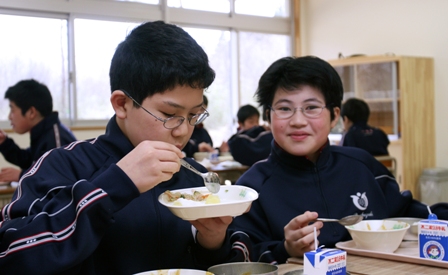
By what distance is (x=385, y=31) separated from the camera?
778 cm

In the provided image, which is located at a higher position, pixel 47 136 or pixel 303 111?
pixel 303 111

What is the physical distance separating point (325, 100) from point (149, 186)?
1.01 m

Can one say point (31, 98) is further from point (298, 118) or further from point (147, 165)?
point (147, 165)

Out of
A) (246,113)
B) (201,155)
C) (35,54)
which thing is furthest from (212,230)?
(35,54)

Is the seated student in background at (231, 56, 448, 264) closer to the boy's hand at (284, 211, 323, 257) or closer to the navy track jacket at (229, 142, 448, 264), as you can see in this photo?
the navy track jacket at (229, 142, 448, 264)

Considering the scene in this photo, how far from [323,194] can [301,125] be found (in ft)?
0.84

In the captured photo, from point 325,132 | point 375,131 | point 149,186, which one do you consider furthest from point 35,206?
point 375,131

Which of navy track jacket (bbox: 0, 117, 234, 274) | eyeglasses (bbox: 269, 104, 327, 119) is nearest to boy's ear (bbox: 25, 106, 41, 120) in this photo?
eyeglasses (bbox: 269, 104, 327, 119)

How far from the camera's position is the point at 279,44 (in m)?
8.96

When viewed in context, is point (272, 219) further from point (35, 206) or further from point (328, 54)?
point (328, 54)

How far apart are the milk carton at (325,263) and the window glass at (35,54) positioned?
18.9 ft

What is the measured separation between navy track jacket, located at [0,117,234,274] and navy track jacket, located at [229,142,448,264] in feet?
1.22

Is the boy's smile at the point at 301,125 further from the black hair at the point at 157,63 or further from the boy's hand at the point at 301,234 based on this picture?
the black hair at the point at 157,63

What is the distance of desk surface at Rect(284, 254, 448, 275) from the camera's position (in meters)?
1.42
